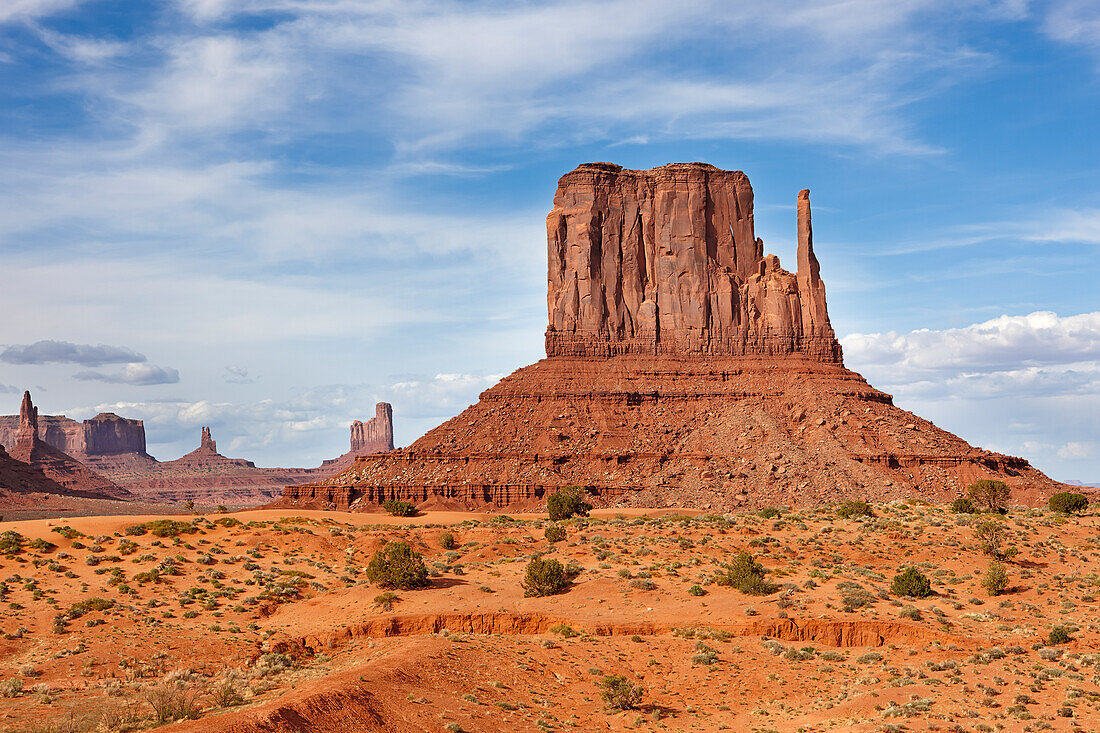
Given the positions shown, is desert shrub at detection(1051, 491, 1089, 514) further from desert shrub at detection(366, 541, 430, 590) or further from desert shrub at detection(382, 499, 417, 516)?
desert shrub at detection(382, 499, 417, 516)

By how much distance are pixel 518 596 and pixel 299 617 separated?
7866 millimetres

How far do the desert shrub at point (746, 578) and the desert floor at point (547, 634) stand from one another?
1.28 ft

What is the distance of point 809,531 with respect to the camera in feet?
160

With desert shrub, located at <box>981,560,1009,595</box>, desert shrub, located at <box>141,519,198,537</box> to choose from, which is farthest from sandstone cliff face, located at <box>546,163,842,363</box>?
desert shrub, located at <box>981,560,1009,595</box>

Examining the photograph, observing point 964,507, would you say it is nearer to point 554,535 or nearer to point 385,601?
point 554,535

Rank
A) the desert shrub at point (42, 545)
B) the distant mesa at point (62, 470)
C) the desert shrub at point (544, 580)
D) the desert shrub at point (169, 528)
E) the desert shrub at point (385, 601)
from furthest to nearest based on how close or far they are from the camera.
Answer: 1. the distant mesa at point (62, 470)
2. the desert shrub at point (169, 528)
3. the desert shrub at point (42, 545)
4. the desert shrub at point (544, 580)
5. the desert shrub at point (385, 601)

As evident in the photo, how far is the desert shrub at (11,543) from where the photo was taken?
40.2 meters

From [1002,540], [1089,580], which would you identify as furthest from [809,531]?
[1089,580]

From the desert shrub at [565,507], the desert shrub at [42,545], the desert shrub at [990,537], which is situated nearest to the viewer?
the desert shrub at [42,545]

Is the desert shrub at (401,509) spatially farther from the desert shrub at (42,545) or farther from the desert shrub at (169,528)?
the desert shrub at (42,545)

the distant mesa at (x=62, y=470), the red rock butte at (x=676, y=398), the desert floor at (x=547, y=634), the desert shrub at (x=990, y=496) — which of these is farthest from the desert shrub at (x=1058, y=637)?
the distant mesa at (x=62, y=470)

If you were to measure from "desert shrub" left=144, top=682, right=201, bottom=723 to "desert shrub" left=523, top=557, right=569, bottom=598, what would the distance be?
16108 millimetres

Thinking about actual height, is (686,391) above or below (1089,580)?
above

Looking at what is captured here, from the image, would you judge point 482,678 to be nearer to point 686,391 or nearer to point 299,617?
point 299,617
